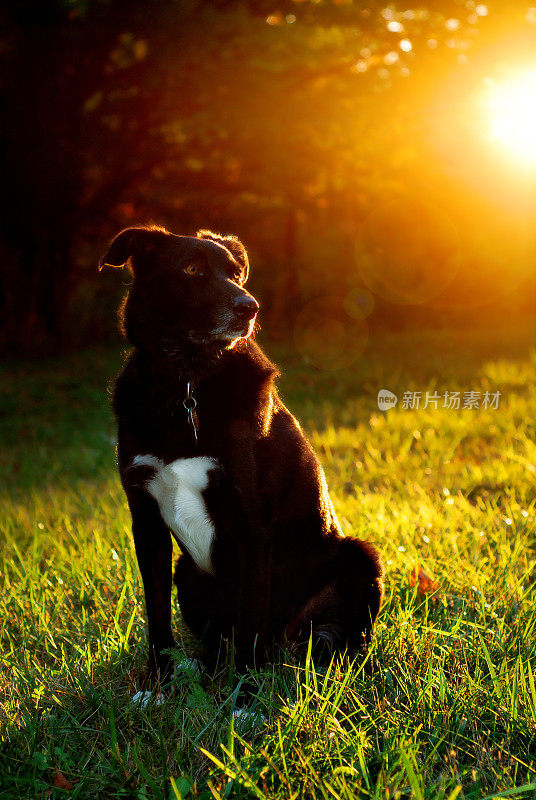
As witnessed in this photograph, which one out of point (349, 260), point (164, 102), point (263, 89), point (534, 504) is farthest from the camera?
point (349, 260)

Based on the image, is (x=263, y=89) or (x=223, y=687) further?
(x=263, y=89)

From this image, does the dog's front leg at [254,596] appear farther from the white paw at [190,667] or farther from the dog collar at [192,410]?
the dog collar at [192,410]

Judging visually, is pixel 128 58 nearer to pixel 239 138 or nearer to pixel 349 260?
pixel 239 138

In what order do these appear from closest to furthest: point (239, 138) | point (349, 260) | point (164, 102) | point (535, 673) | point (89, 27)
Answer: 1. point (535, 673)
2. point (89, 27)
3. point (164, 102)
4. point (239, 138)
5. point (349, 260)

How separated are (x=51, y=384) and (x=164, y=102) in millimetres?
5094

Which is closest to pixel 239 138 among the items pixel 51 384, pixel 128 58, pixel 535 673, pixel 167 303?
pixel 128 58

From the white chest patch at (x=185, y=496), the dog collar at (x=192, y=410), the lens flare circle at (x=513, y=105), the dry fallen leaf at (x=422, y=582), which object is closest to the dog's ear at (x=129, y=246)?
the dog collar at (x=192, y=410)

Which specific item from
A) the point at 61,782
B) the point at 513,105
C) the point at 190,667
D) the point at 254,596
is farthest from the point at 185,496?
the point at 513,105

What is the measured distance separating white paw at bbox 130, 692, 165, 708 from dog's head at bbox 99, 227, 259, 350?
4.12 ft

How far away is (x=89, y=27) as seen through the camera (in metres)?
9.47

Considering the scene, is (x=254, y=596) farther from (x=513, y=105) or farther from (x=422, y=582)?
(x=513, y=105)

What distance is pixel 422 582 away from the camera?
130 inches

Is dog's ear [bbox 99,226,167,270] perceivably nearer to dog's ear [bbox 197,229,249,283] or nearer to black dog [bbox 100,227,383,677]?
black dog [bbox 100,227,383,677]

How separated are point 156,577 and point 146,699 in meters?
0.43
